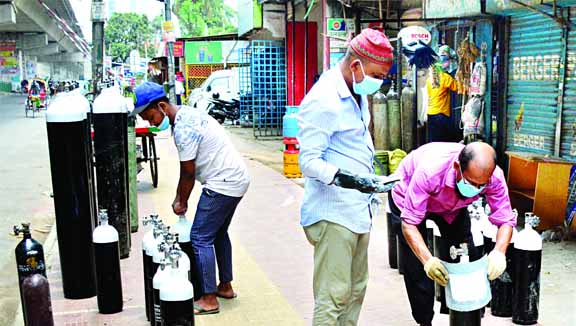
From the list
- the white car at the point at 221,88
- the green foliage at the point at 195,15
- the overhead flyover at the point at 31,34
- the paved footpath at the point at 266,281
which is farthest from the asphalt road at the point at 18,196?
the green foliage at the point at 195,15

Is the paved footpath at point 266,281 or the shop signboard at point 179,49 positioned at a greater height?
the shop signboard at point 179,49

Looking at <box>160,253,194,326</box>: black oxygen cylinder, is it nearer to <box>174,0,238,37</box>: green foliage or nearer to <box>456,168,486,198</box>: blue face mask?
<box>456,168,486,198</box>: blue face mask

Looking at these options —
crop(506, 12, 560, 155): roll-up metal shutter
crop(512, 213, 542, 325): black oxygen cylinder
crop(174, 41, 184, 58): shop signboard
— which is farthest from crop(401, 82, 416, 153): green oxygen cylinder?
crop(174, 41, 184, 58): shop signboard

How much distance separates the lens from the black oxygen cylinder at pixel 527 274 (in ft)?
14.9

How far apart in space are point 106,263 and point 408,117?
7198mm

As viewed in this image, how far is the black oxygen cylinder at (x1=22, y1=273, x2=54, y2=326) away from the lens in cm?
433

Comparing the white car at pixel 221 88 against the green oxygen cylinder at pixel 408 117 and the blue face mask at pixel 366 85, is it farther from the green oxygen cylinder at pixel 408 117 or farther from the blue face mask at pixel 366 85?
the blue face mask at pixel 366 85

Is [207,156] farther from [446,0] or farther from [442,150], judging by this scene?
[446,0]

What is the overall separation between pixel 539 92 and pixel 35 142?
1414 centimetres

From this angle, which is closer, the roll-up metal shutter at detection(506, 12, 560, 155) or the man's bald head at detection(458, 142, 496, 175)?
the man's bald head at detection(458, 142, 496, 175)

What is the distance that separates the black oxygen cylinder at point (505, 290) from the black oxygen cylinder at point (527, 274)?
90mm

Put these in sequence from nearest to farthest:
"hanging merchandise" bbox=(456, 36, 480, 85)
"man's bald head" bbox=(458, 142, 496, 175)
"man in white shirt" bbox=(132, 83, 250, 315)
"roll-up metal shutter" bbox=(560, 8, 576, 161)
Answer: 1. "man's bald head" bbox=(458, 142, 496, 175)
2. "man in white shirt" bbox=(132, 83, 250, 315)
3. "roll-up metal shutter" bbox=(560, 8, 576, 161)
4. "hanging merchandise" bbox=(456, 36, 480, 85)

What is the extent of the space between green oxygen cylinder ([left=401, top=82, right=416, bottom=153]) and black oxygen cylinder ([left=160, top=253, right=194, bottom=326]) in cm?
793

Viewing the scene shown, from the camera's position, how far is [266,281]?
586cm
